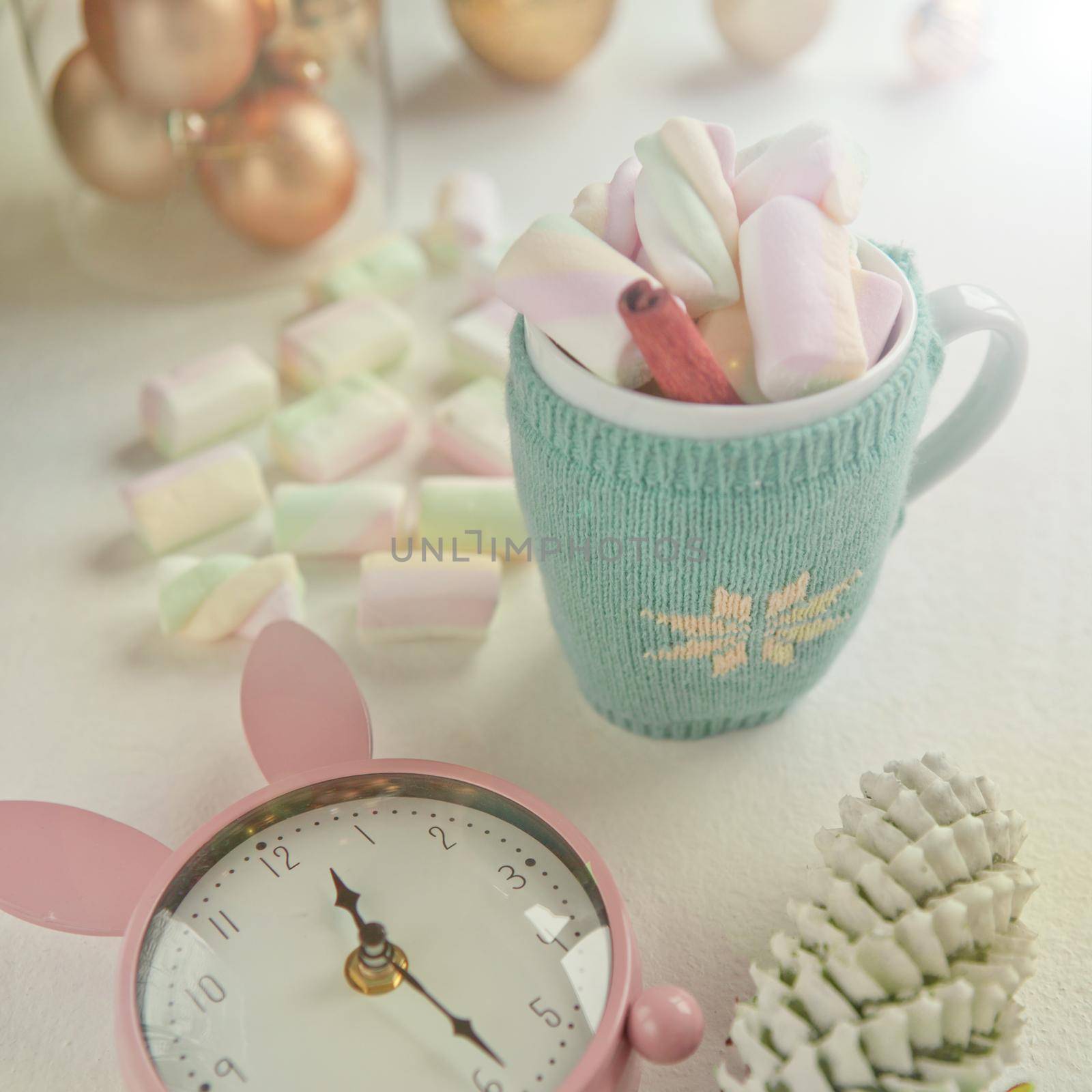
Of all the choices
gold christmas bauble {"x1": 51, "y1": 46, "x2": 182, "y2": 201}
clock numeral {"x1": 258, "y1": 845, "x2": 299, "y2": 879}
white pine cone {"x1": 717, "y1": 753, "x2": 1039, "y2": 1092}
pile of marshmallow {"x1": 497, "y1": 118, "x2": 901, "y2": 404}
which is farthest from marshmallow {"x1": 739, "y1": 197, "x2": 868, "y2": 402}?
gold christmas bauble {"x1": 51, "y1": 46, "x2": 182, "y2": 201}

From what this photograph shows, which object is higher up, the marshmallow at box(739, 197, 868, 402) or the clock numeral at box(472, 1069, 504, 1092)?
the marshmallow at box(739, 197, 868, 402)

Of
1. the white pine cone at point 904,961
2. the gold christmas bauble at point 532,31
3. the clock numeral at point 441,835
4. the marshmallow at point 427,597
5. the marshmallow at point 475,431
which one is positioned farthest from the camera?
the gold christmas bauble at point 532,31

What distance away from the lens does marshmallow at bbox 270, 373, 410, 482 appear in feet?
2.59

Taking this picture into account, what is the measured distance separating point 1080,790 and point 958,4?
79 cm

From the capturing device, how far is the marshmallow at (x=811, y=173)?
0.49 meters

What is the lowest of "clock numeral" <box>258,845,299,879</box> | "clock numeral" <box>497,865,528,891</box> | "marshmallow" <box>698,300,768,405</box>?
"clock numeral" <box>497,865,528,891</box>

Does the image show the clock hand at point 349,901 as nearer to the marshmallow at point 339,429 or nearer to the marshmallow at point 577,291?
the marshmallow at point 577,291

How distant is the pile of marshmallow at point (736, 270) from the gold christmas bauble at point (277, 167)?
50cm

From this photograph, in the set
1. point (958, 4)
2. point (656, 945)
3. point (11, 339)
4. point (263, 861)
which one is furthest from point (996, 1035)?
point (958, 4)

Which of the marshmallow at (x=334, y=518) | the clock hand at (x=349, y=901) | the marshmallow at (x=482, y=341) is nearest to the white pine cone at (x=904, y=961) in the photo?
the clock hand at (x=349, y=901)

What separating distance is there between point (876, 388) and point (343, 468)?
1.33 ft

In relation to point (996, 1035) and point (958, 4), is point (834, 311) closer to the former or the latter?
point (996, 1035)

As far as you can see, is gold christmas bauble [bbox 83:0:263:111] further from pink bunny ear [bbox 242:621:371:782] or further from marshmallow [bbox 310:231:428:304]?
pink bunny ear [bbox 242:621:371:782]

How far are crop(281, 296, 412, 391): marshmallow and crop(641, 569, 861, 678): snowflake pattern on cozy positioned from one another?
38 cm
